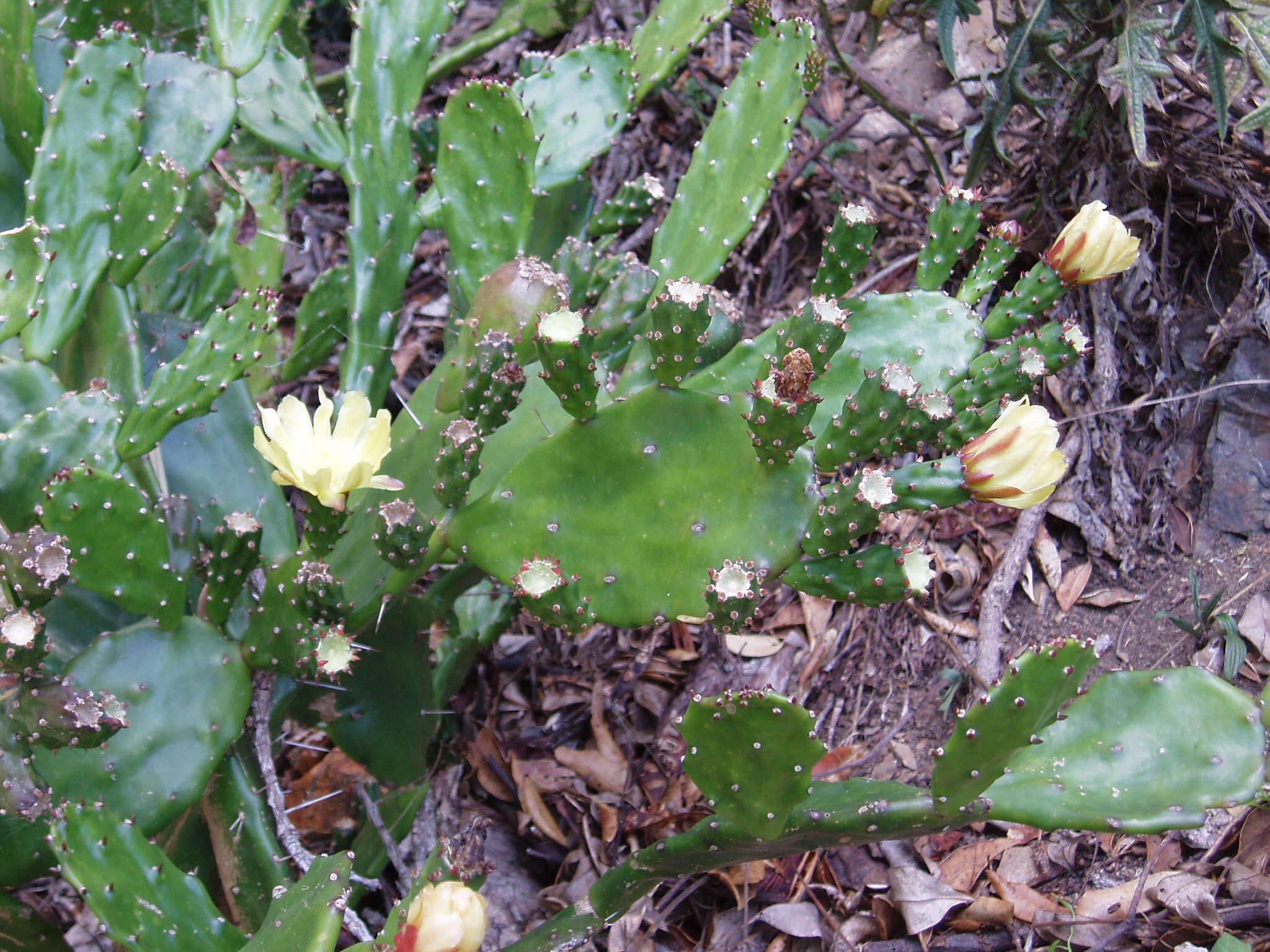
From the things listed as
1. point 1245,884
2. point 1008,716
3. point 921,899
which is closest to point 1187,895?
point 1245,884

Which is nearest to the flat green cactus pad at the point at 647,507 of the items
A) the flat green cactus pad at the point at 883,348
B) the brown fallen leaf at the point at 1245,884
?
the flat green cactus pad at the point at 883,348

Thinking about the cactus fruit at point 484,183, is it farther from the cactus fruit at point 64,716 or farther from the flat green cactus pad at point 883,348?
the cactus fruit at point 64,716

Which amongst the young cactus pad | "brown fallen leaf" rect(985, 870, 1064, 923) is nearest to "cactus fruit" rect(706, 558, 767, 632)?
the young cactus pad

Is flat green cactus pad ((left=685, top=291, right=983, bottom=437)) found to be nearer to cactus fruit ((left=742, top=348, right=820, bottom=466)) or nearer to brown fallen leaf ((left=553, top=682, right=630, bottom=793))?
cactus fruit ((left=742, top=348, right=820, bottom=466))

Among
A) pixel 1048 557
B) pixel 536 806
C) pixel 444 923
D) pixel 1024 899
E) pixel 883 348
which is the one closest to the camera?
pixel 444 923

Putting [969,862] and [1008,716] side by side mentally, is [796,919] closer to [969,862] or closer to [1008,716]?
[969,862]
